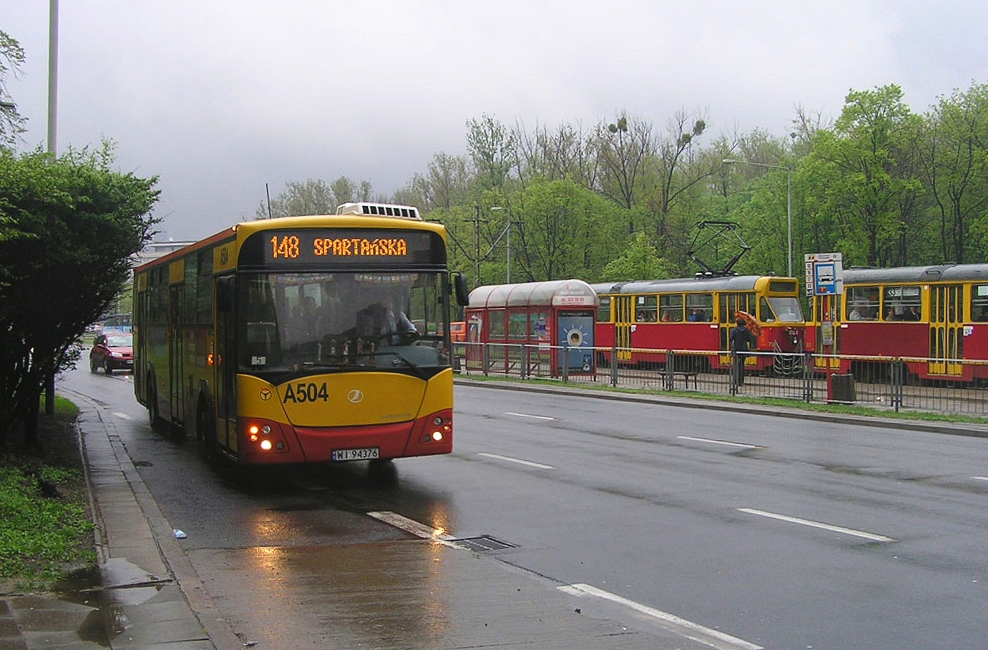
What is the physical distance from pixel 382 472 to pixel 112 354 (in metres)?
33.0

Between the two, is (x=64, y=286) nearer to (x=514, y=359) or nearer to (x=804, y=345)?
(x=514, y=359)

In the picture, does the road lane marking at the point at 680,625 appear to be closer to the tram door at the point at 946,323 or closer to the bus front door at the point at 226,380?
the bus front door at the point at 226,380

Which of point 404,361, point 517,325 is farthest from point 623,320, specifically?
point 404,361

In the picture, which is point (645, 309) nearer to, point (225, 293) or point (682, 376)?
point (682, 376)

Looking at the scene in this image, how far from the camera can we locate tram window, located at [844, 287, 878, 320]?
1223 inches

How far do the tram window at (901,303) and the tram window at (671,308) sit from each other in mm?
7701

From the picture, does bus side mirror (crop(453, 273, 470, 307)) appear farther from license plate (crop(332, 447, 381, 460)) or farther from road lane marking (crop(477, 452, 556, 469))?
road lane marking (crop(477, 452, 556, 469))

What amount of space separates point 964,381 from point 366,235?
53.8 ft

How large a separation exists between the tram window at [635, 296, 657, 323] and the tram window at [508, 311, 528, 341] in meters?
4.40

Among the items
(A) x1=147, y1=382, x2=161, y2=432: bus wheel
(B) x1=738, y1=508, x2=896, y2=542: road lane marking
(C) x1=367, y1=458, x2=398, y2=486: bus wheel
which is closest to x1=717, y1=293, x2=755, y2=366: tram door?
(A) x1=147, y1=382, x2=161, y2=432: bus wheel

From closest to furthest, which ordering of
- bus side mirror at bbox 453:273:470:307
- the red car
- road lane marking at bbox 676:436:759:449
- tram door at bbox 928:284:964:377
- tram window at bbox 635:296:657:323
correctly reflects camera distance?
bus side mirror at bbox 453:273:470:307
road lane marking at bbox 676:436:759:449
tram door at bbox 928:284:964:377
tram window at bbox 635:296:657:323
the red car

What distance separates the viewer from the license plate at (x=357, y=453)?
12172mm

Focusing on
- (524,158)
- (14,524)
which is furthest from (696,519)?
(524,158)

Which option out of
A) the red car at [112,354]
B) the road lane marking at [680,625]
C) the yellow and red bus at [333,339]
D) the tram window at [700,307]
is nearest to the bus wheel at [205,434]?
the yellow and red bus at [333,339]
